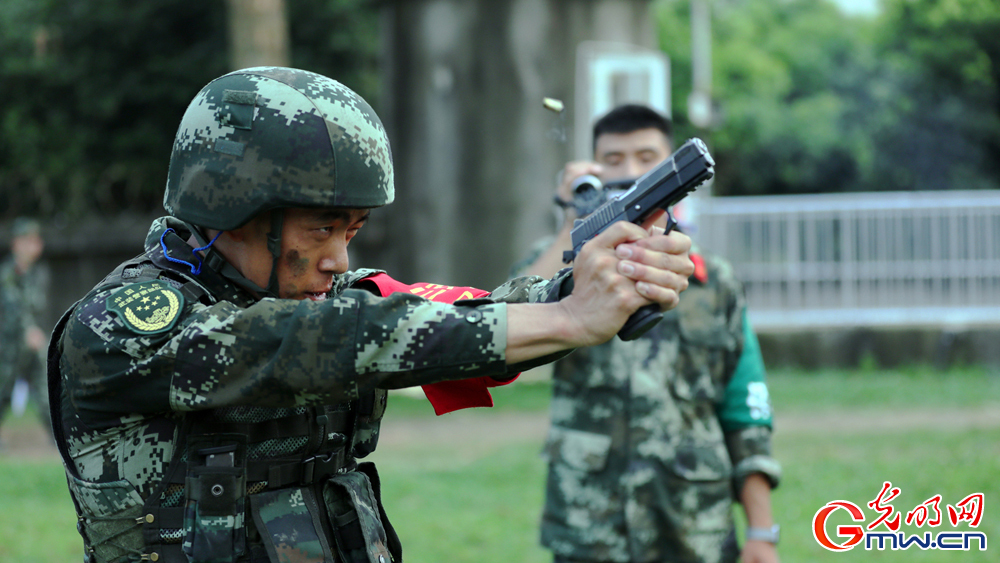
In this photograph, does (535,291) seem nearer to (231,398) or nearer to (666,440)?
(231,398)

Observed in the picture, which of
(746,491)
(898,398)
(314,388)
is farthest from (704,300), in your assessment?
(898,398)

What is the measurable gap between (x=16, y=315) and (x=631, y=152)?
8.14 m

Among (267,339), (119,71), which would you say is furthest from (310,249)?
(119,71)

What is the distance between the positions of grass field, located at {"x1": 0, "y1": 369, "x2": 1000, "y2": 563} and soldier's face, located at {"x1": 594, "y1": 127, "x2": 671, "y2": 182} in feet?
9.53

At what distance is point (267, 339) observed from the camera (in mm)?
1850

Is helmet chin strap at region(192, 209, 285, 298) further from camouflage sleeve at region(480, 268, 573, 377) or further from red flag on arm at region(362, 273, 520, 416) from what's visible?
camouflage sleeve at region(480, 268, 573, 377)

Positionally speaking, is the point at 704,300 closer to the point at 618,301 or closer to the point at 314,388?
the point at 618,301

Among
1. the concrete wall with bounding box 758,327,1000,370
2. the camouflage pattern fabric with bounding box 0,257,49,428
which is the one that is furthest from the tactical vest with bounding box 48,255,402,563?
the concrete wall with bounding box 758,327,1000,370

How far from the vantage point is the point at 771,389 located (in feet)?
37.6

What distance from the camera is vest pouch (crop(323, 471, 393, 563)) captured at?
2.21 metres

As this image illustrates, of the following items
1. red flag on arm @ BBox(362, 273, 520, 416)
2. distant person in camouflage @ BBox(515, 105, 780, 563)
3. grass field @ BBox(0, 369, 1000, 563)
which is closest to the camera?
red flag on arm @ BBox(362, 273, 520, 416)

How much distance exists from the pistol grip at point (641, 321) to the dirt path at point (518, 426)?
745cm

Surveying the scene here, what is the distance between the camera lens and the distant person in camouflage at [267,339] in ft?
6.08

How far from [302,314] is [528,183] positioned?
9.95 metres
